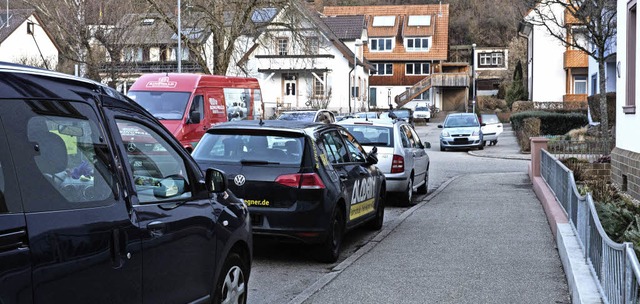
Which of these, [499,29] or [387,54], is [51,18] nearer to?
[387,54]

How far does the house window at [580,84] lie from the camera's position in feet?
175

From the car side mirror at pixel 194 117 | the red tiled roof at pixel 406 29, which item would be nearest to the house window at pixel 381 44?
the red tiled roof at pixel 406 29

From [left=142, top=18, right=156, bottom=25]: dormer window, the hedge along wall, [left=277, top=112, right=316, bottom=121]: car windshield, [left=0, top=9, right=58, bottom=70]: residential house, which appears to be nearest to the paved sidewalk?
[left=277, top=112, right=316, bottom=121]: car windshield

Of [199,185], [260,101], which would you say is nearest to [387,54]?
[260,101]

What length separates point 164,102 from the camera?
20812 millimetres

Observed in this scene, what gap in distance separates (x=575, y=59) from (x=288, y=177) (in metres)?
45.6

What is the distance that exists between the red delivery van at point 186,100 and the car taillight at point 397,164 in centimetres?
691

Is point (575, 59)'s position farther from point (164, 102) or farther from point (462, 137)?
point (164, 102)

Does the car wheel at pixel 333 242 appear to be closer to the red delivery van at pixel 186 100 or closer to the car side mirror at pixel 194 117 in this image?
the red delivery van at pixel 186 100

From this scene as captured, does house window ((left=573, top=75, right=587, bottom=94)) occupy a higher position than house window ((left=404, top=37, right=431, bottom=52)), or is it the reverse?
house window ((left=404, top=37, right=431, bottom=52))

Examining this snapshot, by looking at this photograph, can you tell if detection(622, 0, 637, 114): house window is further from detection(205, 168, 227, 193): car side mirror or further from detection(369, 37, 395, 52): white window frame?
detection(369, 37, 395, 52): white window frame

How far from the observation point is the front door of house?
64.8 m

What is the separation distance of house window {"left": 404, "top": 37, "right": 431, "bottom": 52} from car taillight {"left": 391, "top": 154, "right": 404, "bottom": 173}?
7112cm

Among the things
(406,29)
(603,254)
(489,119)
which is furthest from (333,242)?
(406,29)
